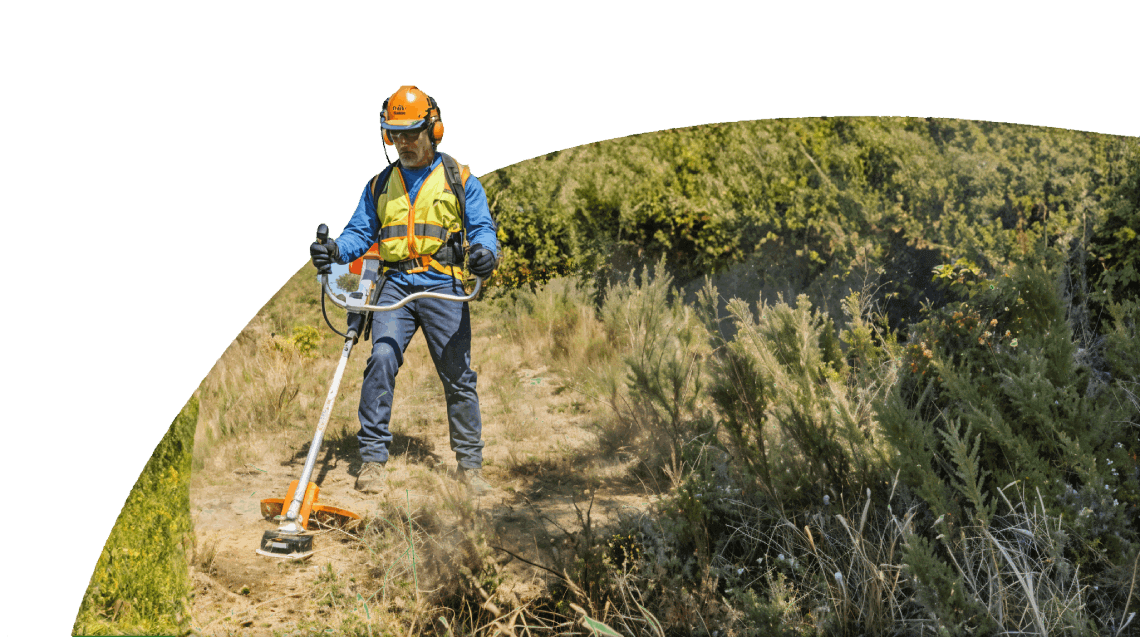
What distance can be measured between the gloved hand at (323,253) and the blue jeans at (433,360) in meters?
0.36

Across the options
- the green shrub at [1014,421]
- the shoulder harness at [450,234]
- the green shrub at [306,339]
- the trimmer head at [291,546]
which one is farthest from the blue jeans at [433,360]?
the green shrub at [1014,421]

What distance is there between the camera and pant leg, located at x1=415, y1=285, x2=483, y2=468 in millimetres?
5191

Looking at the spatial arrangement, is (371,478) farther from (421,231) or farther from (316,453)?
(421,231)

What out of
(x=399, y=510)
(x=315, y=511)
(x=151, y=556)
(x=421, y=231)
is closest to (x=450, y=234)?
(x=421, y=231)

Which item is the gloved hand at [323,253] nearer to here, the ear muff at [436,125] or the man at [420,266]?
the man at [420,266]

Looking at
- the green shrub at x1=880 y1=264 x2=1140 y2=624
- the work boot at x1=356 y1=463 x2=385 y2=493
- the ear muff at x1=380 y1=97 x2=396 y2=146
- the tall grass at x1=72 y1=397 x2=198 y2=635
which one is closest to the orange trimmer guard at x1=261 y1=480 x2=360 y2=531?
the work boot at x1=356 y1=463 x2=385 y2=493

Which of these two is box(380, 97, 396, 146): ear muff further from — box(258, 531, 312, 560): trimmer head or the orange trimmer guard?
box(258, 531, 312, 560): trimmer head

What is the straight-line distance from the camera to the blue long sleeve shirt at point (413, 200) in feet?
17.1

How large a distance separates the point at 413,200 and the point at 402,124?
0.46 meters

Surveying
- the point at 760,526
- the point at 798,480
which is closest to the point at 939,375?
the point at 798,480

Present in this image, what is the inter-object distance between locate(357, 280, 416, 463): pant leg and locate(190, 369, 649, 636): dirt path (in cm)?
11

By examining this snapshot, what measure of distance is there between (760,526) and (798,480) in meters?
0.36

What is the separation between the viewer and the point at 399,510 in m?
5.01

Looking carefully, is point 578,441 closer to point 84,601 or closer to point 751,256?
point 751,256
